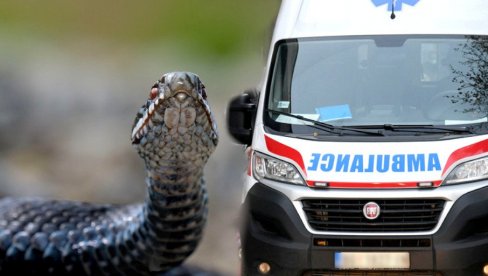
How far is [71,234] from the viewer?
1014 centimetres

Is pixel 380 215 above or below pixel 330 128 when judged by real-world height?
below

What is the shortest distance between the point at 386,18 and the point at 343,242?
164 centimetres

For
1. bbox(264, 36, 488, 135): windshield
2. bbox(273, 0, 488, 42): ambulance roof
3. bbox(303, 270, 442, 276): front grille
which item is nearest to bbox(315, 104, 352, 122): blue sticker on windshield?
bbox(264, 36, 488, 135): windshield

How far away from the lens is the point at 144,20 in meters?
13.7

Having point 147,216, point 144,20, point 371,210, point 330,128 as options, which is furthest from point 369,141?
point 144,20

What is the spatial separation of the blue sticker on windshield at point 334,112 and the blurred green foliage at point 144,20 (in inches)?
161

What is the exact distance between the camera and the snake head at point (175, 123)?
27.5ft

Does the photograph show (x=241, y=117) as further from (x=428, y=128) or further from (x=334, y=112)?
(x=428, y=128)

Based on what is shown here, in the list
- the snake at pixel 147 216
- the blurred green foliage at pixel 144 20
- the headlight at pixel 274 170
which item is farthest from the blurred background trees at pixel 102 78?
the headlight at pixel 274 170

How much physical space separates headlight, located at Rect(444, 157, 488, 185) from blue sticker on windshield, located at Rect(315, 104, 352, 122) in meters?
0.84

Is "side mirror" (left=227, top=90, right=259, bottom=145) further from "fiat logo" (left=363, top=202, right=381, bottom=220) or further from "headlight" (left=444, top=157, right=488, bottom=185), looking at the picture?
"headlight" (left=444, top=157, right=488, bottom=185)

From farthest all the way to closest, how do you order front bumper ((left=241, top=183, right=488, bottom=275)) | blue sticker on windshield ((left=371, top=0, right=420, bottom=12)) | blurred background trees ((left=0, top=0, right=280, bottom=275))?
blurred background trees ((left=0, top=0, right=280, bottom=275)) < blue sticker on windshield ((left=371, top=0, right=420, bottom=12)) < front bumper ((left=241, top=183, right=488, bottom=275))

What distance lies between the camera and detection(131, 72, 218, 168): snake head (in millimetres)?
8375

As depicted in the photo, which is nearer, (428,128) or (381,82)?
(428,128)
